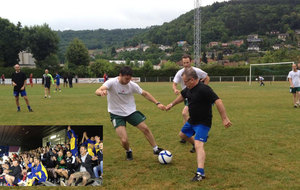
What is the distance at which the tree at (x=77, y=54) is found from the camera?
8556 cm

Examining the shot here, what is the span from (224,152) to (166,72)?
216 ft

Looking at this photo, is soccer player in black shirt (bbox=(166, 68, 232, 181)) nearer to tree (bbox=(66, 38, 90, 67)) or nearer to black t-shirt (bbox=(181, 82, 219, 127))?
black t-shirt (bbox=(181, 82, 219, 127))

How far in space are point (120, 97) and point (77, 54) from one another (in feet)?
271

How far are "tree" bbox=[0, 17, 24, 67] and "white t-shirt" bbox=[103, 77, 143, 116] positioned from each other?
7791 cm

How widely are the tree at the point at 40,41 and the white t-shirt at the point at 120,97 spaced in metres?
77.4

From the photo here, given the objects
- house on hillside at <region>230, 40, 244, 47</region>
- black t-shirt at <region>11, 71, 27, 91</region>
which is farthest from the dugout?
house on hillside at <region>230, 40, 244, 47</region>

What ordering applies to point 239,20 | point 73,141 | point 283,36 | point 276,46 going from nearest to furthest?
point 73,141
point 276,46
point 283,36
point 239,20

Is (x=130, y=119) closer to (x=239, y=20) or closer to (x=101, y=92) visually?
(x=101, y=92)

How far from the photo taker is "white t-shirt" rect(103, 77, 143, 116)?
6.27 m

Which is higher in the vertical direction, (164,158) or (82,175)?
(82,175)

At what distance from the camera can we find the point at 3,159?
13.7 ft

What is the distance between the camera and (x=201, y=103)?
5387 millimetres

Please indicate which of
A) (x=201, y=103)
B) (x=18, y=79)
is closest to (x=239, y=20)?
(x=18, y=79)

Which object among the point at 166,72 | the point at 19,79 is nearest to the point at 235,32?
the point at 166,72
